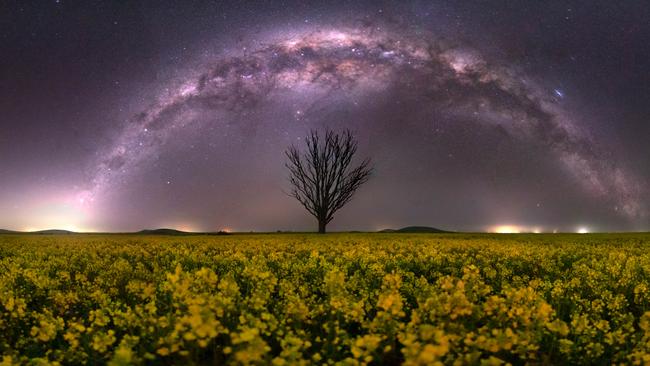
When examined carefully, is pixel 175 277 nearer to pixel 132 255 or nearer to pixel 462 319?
pixel 462 319

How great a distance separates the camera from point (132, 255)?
13.1 meters

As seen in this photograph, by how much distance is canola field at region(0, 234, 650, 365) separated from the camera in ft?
13.0

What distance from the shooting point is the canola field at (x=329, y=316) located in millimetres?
3947

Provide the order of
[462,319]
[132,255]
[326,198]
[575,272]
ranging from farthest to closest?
[326,198] → [132,255] → [575,272] → [462,319]

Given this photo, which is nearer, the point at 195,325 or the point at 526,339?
the point at 195,325

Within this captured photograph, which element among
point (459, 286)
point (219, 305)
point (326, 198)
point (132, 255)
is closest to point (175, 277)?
point (219, 305)

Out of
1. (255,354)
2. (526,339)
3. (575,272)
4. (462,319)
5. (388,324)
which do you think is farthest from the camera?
(575,272)

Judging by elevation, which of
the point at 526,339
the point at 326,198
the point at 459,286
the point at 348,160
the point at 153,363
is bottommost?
the point at 153,363

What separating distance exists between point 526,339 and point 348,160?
4789 cm

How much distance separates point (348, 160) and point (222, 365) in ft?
156

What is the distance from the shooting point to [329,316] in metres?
5.51

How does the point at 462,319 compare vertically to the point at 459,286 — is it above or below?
below

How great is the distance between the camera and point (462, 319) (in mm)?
5035

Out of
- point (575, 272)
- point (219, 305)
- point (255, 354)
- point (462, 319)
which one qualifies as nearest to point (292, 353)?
point (255, 354)
